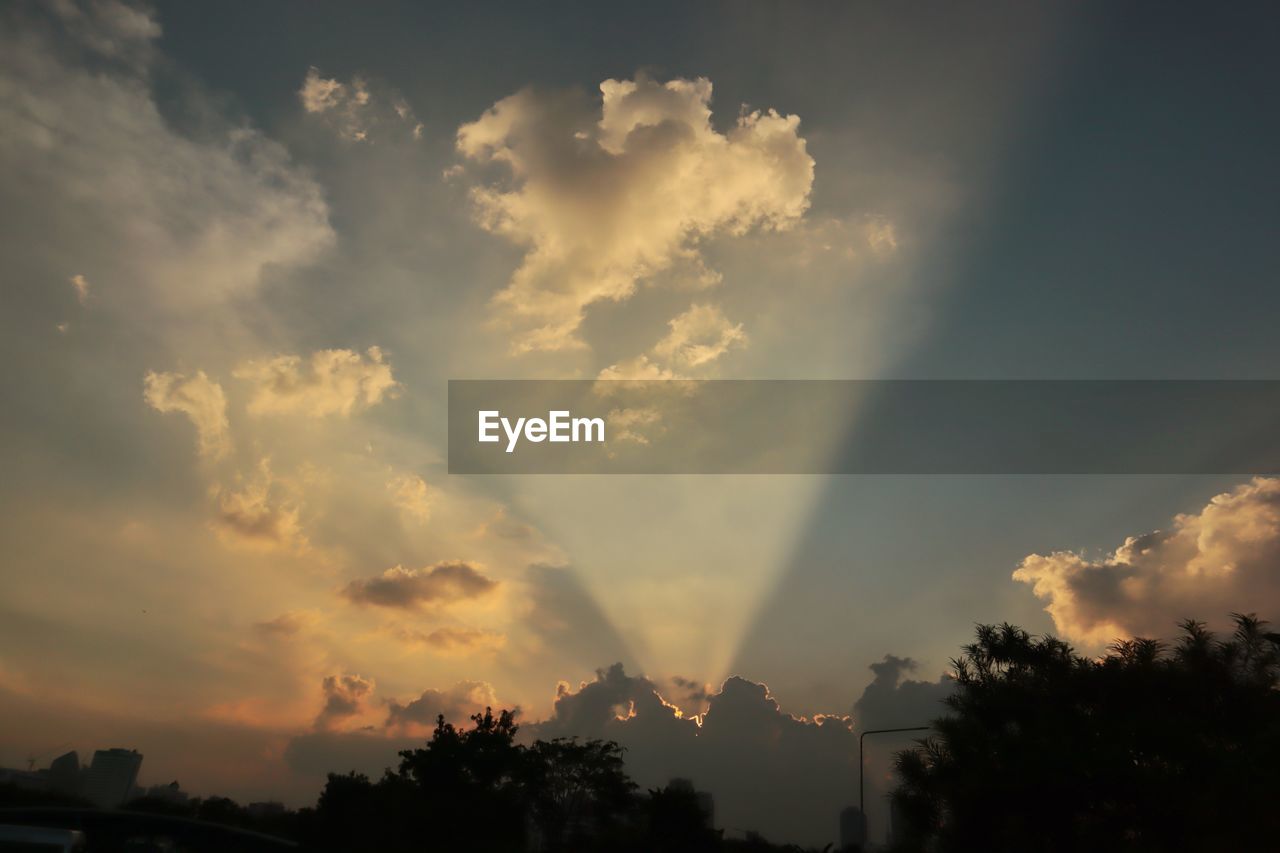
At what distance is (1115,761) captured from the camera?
3297 cm

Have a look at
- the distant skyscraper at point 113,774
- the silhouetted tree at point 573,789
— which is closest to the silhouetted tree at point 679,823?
the silhouetted tree at point 573,789

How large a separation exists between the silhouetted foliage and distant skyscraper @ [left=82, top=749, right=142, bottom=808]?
19754 cm

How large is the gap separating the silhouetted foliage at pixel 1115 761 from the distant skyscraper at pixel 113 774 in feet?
648

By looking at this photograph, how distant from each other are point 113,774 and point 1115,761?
21722cm

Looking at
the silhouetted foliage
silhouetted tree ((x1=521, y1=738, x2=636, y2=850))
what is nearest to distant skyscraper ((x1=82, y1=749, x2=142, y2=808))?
silhouetted tree ((x1=521, y1=738, x2=636, y2=850))

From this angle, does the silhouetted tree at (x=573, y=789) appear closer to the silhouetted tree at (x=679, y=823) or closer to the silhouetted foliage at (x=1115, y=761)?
the silhouetted tree at (x=679, y=823)

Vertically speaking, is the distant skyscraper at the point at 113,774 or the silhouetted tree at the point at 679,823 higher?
the silhouetted tree at the point at 679,823

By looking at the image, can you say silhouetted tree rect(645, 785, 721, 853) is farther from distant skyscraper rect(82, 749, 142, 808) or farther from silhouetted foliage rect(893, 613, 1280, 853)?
distant skyscraper rect(82, 749, 142, 808)

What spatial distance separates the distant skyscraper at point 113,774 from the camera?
180 metres

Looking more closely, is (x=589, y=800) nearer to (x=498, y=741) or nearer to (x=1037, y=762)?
(x=498, y=741)

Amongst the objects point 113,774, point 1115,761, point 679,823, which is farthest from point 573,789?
point 113,774

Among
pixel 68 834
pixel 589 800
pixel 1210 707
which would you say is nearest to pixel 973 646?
pixel 1210 707

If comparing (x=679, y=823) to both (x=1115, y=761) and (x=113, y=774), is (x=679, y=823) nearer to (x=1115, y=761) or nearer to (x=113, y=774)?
(x=1115, y=761)

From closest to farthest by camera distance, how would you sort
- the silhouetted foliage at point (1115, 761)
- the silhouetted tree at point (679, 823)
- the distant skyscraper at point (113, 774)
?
1. the silhouetted foliage at point (1115, 761)
2. the silhouetted tree at point (679, 823)
3. the distant skyscraper at point (113, 774)
